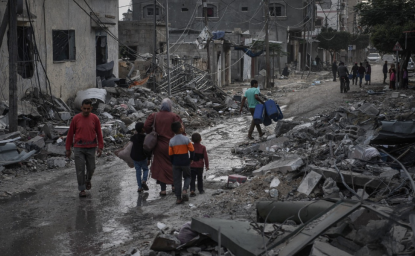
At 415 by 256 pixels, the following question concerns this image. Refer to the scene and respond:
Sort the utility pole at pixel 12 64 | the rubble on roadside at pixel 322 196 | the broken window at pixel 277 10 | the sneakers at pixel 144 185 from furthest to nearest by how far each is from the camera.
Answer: the broken window at pixel 277 10 → the utility pole at pixel 12 64 → the sneakers at pixel 144 185 → the rubble on roadside at pixel 322 196

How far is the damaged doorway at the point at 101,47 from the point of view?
21347mm

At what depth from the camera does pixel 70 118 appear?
52.2ft

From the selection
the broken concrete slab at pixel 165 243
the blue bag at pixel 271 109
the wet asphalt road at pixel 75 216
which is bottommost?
the wet asphalt road at pixel 75 216

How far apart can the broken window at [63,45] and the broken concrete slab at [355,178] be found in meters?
12.2

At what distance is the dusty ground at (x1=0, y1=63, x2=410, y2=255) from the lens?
6605mm

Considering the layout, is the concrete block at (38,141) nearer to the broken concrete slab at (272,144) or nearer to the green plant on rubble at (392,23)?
the broken concrete slab at (272,144)

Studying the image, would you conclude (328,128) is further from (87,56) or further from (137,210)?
(87,56)

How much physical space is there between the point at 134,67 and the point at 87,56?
7.78 m

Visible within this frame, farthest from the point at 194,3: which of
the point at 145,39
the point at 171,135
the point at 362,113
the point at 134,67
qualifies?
the point at 171,135

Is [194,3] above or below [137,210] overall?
above

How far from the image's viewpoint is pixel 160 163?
29.5 feet

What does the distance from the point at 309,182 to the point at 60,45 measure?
12514 millimetres

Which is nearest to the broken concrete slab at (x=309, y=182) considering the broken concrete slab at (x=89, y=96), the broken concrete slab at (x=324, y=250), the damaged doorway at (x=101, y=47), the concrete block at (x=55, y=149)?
the broken concrete slab at (x=324, y=250)

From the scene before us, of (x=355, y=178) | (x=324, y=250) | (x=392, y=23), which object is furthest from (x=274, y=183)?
(x=392, y=23)
